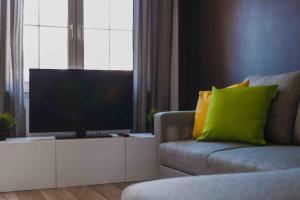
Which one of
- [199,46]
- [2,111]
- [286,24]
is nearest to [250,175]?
[286,24]

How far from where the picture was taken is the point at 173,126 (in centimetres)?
298

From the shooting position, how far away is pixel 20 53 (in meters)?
3.76

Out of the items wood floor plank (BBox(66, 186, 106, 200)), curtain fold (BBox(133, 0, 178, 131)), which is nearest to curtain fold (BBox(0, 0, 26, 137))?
wood floor plank (BBox(66, 186, 106, 200))

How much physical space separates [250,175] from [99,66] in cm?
347

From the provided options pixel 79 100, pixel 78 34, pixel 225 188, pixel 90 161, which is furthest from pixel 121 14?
pixel 225 188

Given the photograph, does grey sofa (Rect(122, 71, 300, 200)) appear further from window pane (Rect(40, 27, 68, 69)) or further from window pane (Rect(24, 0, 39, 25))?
window pane (Rect(24, 0, 39, 25))

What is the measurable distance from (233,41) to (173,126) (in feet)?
3.91

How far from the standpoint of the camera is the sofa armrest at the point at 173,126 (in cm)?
296

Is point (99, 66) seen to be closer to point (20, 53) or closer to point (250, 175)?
point (20, 53)

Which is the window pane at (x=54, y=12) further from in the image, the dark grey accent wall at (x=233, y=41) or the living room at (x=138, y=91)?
the dark grey accent wall at (x=233, y=41)

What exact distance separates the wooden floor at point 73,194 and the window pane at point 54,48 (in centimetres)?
126

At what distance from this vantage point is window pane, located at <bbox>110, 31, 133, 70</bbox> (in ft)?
13.9

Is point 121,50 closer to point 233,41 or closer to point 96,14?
point 96,14

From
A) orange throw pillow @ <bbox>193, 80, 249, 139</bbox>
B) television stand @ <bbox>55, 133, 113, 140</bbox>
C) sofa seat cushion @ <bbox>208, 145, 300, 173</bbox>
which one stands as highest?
orange throw pillow @ <bbox>193, 80, 249, 139</bbox>
